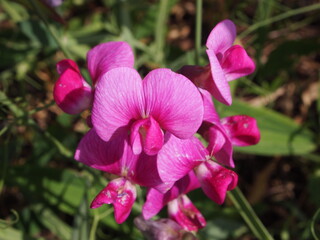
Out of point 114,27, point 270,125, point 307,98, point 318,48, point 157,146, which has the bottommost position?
point 307,98

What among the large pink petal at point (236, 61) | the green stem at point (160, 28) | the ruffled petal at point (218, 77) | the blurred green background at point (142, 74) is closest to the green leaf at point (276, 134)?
the blurred green background at point (142, 74)

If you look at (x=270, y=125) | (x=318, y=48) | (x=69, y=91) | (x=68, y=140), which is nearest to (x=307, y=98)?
(x=318, y=48)

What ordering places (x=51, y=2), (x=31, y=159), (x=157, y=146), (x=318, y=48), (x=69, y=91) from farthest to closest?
1. (x=318, y=48)
2. (x=31, y=159)
3. (x=51, y=2)
4. (x=69, y=91)
5. (x=157, y=146)

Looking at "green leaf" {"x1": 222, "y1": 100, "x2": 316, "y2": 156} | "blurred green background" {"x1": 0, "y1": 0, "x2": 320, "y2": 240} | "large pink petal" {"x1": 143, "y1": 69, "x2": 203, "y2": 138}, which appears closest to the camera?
"large pink petal" {"x1": 143, "y1": 69, "x2": 203, "y2": 138}

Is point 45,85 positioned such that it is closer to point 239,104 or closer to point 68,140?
point 68,140

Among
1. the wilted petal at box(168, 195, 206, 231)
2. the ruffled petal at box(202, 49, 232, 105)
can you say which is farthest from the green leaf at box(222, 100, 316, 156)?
the ruffled petal at box(202, 49, 232, 105)

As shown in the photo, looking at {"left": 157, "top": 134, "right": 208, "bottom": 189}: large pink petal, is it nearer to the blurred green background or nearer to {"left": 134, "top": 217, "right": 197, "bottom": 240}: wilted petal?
{"left": 134, "top": 217, "right": 197, "bottom": 240}: wilted petal
